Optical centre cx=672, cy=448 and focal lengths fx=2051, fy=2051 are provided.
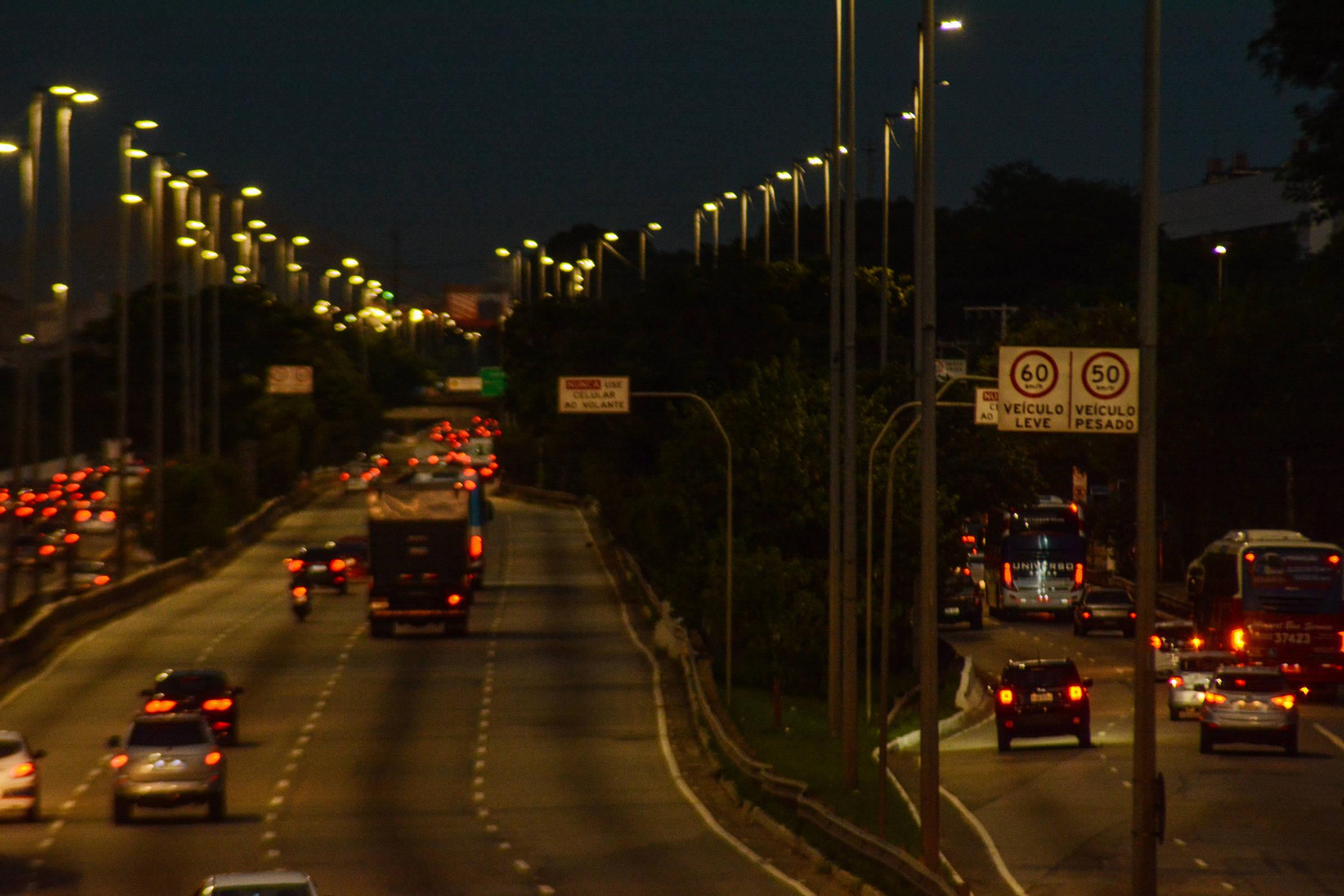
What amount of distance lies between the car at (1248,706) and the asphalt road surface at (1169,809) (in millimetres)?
539

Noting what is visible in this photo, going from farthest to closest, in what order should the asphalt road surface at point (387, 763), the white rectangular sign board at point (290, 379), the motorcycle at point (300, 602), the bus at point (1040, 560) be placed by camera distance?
the white rectangular sign board at point (290, 379)
the bus at point (1040, 560)
the motorcycle at point (300, 602)
the asphalt road surface at point (387, 763)

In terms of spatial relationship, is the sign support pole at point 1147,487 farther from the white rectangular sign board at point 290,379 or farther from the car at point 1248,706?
the white rectangular sign board at point 290,379


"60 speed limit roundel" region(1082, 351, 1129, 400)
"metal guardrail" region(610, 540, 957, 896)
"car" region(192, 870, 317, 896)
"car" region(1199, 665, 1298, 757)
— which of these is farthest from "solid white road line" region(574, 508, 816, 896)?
"car" region(1199, 665, 1298, 757)

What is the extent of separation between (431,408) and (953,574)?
12998 cm

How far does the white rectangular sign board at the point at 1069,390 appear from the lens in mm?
20375

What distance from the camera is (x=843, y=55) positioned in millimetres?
38969

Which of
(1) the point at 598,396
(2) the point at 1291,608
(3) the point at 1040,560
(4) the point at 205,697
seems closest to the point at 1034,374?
(4) the point at 205,697

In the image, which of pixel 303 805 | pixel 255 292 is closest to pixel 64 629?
pixel 303 805

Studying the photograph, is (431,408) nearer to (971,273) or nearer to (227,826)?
(971,273)

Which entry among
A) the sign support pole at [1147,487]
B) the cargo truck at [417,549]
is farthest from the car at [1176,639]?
the sign support pole at [1147,487]

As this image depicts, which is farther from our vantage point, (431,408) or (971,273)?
(431,408)

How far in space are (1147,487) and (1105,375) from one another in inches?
73.0

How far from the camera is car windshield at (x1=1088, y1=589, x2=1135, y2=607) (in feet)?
235

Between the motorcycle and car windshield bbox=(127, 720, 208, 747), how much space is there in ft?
104
